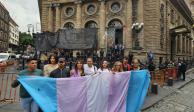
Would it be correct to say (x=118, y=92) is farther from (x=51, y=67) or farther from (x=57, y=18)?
(x=57, y=18)

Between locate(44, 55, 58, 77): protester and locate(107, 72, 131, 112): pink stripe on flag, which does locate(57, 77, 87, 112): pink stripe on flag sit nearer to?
locate(44, 55, 58, 77): protester

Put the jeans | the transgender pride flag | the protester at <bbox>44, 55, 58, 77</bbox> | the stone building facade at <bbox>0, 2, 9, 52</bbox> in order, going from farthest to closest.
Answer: the stone building facade at <bbox>0, 2, 9, 52</bbox>, the protester at <bbox>44, 55, 58, 77</bbox>, the transgender pride flag, the jeans

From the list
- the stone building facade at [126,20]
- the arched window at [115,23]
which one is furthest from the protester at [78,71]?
the arched window at [115,23]

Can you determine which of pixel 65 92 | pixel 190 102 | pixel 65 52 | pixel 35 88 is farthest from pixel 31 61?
pixel 65 52

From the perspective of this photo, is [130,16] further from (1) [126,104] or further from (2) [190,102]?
(1) [126,104]

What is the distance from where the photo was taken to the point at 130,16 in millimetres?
40750

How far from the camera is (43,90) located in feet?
23.9

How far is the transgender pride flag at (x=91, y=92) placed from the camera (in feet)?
23.7

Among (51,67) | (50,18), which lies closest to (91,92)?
(51,67)

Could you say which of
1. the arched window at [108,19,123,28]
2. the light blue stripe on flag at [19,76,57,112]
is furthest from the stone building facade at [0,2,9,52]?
the light blue stripe on flag at [19,76,57,112]

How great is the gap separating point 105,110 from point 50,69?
1.61 metres

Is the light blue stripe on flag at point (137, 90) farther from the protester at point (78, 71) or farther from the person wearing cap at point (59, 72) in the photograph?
the person wearing cap at point (59, 72)

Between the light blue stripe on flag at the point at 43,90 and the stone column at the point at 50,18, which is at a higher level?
the stone column at the point at 50,18

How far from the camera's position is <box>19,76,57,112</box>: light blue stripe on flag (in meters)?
7.12
